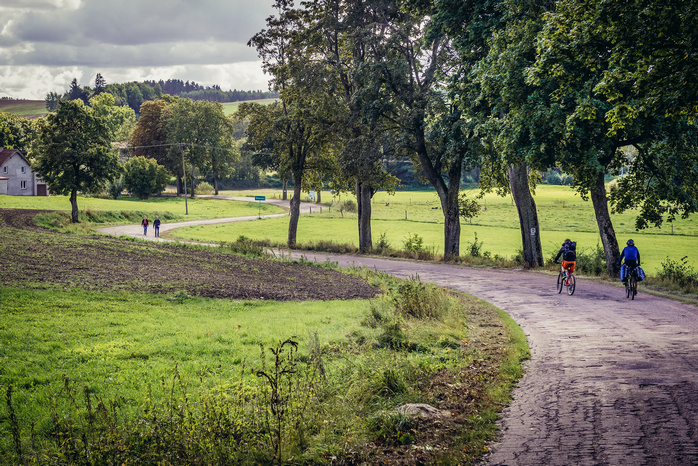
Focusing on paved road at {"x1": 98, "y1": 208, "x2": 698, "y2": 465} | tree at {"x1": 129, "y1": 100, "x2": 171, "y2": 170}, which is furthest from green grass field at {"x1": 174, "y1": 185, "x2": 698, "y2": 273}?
tree at {"x1": 129, "y1": 100, "x2": 171, "y2": 170}

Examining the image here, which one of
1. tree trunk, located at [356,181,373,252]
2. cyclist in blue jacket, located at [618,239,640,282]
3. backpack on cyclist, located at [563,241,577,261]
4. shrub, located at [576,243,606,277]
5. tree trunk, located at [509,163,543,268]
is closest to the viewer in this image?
cyclist in blue jacket, located at [618,239,640,282]

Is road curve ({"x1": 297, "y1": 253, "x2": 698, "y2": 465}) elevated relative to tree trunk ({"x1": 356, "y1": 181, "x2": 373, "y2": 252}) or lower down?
lower down

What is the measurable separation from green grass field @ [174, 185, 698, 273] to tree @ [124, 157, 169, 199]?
32.5 metres

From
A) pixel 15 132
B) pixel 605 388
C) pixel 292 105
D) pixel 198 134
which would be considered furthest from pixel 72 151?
pixel 15 132

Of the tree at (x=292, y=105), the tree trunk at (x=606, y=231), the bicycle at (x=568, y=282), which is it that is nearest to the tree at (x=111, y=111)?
the tree at (x=292, y=105)

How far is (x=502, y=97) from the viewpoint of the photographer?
70.8ft

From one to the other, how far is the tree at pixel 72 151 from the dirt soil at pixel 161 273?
937 inches

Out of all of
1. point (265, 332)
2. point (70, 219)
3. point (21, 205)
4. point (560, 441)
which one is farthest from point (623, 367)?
point (21, 205)

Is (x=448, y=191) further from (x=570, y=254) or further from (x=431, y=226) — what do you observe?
(x=431, y=226)

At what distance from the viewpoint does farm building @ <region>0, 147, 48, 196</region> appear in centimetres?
7931

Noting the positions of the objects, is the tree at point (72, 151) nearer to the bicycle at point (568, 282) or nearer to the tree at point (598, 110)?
the tree at point (598, 110)

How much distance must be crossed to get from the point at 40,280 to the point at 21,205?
53586 mm

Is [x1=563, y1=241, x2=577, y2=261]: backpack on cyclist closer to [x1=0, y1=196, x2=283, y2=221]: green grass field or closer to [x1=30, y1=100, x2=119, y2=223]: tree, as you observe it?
[x1=30, y1=100, x2=119, y2=223]: tree

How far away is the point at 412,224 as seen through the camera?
6488 centimetres
